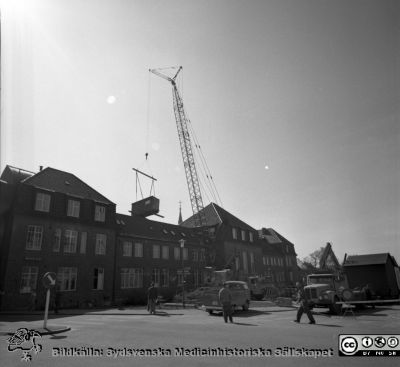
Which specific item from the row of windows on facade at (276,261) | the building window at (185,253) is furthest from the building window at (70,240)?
the row of windows on facade at (276,261)

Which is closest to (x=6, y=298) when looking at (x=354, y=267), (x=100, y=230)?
(x=100, y=230)

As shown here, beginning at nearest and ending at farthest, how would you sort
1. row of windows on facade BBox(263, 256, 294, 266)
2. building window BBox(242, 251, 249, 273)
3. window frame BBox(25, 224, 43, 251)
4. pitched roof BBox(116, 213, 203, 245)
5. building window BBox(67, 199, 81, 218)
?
window frame BBox(25, 224, 43, 251)
building window BBox(67, 199, 81, 218)
pitched roof BBox(116, 213, 203, 245)
building window BBox(242, 251, 249, 273)
row of windows on facade BBox(263, 256, 294, 266)

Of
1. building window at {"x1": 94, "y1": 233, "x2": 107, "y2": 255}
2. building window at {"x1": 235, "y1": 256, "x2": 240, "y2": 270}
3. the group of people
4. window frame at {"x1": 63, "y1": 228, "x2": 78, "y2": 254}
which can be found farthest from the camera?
building window at {"x1": 235, "y1": 256, "x2": 240, "y2": 270}

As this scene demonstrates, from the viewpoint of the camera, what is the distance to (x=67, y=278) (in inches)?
1204

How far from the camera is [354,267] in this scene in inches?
1209

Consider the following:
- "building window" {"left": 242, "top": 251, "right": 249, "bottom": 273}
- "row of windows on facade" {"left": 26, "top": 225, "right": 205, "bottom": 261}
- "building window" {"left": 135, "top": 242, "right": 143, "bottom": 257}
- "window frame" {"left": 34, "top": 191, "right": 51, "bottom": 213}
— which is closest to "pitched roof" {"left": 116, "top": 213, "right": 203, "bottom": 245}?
"building window" {"left": 135, "top": 242, "right": 143, "bottom": 257}

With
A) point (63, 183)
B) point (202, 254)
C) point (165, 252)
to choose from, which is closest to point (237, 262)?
point (202, 254)

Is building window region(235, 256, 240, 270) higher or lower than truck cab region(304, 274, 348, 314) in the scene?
higher

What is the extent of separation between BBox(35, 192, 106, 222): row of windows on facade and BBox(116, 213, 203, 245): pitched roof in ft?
11.5

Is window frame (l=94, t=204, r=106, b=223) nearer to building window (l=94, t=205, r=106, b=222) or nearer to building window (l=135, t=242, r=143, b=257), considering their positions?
building window (l=94, t=205, r=106, b=222)

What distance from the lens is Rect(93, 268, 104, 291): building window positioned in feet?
108

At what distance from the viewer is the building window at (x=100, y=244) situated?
1351 inches

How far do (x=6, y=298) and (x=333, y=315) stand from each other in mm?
24675

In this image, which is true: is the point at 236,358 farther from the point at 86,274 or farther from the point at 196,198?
the point at 196,198
